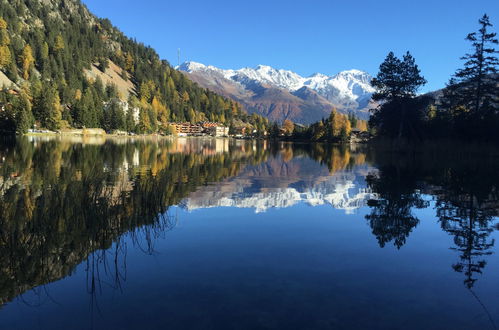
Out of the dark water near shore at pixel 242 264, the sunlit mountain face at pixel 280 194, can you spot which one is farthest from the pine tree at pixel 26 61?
the dark water near shore at pixel 242 264

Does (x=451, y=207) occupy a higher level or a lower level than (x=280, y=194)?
higher

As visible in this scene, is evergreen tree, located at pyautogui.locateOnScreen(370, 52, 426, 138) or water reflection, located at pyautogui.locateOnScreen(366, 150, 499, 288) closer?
water reflection, located at pyautogui.locateOnScreen(366, 150, 499, 288)

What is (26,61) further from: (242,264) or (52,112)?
(242,264)

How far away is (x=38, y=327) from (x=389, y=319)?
681 centimetres

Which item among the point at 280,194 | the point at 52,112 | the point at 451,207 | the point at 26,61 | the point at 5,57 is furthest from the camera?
the point at 26,61

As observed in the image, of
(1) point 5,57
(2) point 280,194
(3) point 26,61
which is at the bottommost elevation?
(2) point 280,194

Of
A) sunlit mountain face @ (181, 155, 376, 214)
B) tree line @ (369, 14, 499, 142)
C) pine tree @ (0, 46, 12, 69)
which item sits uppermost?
pine tree @ (0, 46, 12, 69)

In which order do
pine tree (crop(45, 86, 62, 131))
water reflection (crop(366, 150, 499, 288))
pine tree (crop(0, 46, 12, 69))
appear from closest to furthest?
water reflection (crop(366, 150, 499, 288))
pine tree (crop(45, 86, 62, 131))
pine tree (crop(0, 46, 12, 69))

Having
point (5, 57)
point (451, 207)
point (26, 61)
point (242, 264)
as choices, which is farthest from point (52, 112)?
point (242, 264)

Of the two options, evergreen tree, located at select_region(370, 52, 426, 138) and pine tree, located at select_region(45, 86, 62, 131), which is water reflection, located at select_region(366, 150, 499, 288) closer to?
evergreen tree, located at select_region(370, 52, 426, 138)

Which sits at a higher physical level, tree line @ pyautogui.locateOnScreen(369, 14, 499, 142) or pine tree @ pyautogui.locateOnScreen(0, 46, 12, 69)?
pine tree @ pyautogui.locateOnScreen(0, 46, 12, 69)

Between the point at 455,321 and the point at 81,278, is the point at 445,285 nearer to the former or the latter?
the point at 455,321

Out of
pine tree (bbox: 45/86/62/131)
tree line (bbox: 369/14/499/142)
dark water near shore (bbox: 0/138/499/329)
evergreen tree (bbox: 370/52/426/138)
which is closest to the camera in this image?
dark water near shore (bbox: 0/138/499/329)

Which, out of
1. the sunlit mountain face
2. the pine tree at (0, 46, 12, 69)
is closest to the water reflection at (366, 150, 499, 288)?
the sunlit mountain face
